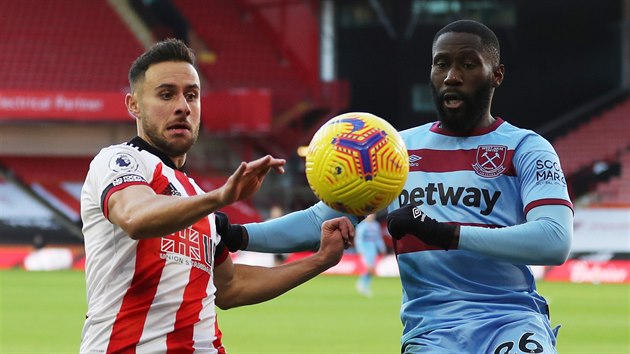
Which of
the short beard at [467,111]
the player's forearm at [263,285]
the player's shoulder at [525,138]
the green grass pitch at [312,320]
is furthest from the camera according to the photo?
the green grass pitch at [312,320]

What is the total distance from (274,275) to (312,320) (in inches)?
424

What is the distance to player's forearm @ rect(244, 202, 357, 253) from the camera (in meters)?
5.36

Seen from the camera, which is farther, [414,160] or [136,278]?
[414,160]

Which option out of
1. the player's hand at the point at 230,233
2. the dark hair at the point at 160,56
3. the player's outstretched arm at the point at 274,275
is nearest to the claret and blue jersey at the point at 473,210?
the player's outstretched arm at the point at 274,275

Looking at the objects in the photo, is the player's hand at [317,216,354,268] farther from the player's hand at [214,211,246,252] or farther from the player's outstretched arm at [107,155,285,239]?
the player's outstretched arm at [107,155,285,239]

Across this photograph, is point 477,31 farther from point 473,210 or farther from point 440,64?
point 473,210

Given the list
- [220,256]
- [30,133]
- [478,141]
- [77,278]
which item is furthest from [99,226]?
[30,133]

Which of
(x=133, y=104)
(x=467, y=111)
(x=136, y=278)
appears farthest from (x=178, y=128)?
(x=467, y=111)

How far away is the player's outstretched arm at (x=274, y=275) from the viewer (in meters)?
5.18

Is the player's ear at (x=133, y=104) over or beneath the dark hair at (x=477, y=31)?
beneath

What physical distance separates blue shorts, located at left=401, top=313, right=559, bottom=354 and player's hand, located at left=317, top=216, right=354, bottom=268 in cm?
65

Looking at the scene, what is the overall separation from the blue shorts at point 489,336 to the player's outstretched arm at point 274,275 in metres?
0.66

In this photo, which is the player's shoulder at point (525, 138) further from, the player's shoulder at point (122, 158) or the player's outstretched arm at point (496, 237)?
the player's shoulder at point (122, 158)

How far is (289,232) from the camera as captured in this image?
5.36 metres
